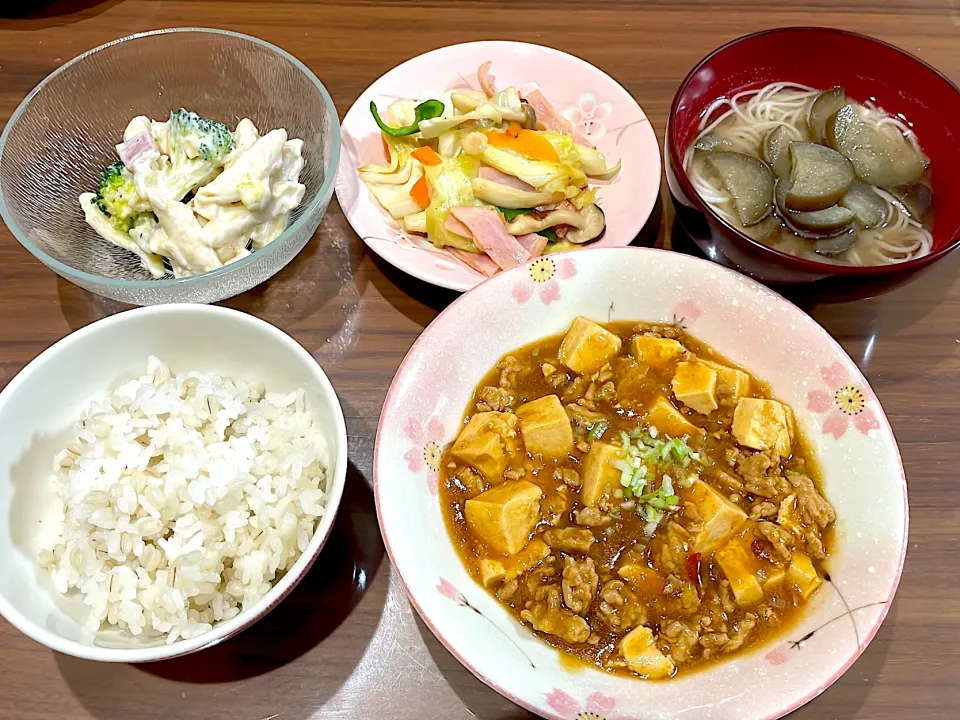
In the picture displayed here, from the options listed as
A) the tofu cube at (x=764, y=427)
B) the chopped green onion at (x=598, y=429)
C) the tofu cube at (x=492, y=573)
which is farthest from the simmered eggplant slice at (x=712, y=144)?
the tofu cube at (x=492, y=573)

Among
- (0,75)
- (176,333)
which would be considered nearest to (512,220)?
(176,333)

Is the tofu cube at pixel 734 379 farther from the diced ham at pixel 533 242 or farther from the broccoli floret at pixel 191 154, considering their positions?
the broccoli floret at pixel 191 154

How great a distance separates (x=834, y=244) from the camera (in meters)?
2.07

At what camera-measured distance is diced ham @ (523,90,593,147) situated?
8.16ft

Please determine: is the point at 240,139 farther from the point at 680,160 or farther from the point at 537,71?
the point at 680,160

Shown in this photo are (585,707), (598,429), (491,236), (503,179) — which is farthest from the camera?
(503,179)

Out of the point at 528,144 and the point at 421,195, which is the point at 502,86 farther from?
the point at 421,195

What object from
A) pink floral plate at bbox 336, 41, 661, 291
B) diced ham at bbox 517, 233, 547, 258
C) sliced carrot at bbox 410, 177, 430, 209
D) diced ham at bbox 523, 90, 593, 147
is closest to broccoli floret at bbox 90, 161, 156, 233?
pink floral plate at bbox 336, 41, 661, 291

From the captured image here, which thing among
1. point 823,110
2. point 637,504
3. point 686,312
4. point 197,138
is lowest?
point 637,504

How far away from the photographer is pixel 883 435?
173 centimetres

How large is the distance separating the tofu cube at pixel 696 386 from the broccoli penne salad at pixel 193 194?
126cm

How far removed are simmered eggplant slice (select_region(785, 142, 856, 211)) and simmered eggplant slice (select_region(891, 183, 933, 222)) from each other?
0.55 feet

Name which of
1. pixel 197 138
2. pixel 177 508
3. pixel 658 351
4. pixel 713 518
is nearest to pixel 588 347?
pixel 658 351

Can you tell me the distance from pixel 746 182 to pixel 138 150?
6.10 feet
